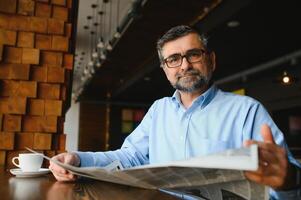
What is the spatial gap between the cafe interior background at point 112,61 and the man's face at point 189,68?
9cm

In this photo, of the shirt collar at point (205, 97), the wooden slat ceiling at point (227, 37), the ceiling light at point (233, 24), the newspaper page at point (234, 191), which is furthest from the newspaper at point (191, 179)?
the ceiling light at point (233, 24)

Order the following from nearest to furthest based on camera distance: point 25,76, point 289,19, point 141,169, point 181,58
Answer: point 141,169 → point 181,58 → point 25,76 → point 289,19

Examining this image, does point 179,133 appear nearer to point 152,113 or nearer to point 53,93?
point 152,113

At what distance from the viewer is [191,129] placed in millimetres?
1269

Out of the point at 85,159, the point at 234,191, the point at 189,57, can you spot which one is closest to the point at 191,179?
the point at 234,191

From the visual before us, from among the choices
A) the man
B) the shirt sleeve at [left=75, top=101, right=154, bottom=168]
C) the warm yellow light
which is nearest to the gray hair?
the man

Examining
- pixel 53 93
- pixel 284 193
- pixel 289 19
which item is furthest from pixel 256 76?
pixel 284 193

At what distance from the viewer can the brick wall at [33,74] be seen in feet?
5.71

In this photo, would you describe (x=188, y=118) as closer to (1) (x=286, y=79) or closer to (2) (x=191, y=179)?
(2) (x=191, y=179)

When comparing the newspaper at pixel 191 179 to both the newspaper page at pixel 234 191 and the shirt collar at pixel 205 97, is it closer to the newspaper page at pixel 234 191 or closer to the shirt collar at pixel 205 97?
the newspaper page at pixel 234 191

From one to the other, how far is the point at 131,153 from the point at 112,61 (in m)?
7.09

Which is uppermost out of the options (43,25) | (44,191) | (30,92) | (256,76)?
(256,76)

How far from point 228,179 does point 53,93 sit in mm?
1402

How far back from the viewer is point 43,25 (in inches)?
72.9
